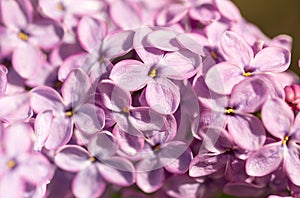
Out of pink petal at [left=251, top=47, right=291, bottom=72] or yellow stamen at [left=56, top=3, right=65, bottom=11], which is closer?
pink petal at [left=251, top=47, right=291, bottom=72]

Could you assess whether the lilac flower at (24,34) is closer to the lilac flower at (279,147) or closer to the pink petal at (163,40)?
the pink petal at (163,40)

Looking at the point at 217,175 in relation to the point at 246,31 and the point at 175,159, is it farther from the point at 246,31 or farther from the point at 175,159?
the point at 246,31

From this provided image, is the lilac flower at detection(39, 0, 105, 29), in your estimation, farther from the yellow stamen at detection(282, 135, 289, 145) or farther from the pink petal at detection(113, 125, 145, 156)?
the yellow stamen at detection(282, 135, 289, 145)

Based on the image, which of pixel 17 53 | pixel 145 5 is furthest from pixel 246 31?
pixel 17 53

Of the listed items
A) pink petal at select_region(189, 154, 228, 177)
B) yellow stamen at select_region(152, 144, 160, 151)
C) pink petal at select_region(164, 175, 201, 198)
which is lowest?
pink petal at select_region(164, 175, 201, 198)

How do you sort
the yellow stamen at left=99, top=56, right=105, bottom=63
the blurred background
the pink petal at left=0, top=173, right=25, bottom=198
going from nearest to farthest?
the pink petal at left=0, top=173, right=25, bottom=198, the yellow stamen at left=99, top=56, right=105, bottom=63, the blurred background

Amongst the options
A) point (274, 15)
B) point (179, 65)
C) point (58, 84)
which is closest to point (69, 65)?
point (58, 84)

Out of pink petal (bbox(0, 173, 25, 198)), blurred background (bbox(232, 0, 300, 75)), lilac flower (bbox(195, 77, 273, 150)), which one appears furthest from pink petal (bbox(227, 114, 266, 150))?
blurred background (bbox(232, 0, 300, 75))
